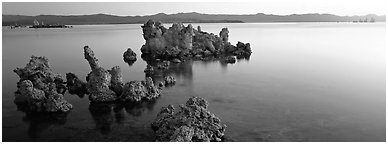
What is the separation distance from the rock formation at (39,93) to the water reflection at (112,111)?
1586 millimetres

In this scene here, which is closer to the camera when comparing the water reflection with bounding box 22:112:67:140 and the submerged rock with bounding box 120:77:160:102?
the water reflection with bounding box 22:112:67:140

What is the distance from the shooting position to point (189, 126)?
15.6m

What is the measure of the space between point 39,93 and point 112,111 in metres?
4.00

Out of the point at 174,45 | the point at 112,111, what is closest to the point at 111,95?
the point at 112,111

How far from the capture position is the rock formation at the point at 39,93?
65.1 feet

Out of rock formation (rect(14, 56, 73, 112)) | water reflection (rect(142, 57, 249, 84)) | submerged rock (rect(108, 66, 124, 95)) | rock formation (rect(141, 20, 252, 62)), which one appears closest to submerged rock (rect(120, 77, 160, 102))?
submerged rock (rect(108, 66, 124, 95))

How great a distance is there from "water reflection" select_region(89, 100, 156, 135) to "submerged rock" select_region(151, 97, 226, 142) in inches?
89.4

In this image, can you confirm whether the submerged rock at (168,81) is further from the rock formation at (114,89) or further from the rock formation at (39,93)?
the rock formation at (39,93)

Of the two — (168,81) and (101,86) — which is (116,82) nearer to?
(101,86)

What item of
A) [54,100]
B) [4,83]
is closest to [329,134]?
[54,100]

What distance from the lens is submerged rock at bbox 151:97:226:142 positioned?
1474cm

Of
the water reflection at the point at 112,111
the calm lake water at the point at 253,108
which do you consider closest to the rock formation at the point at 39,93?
the calm lake water at the point at 253,108

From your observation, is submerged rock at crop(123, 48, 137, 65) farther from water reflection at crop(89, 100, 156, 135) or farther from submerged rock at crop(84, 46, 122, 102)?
water reflection at crop(89, 100, 156, 135)

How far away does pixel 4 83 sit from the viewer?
86.1ft
